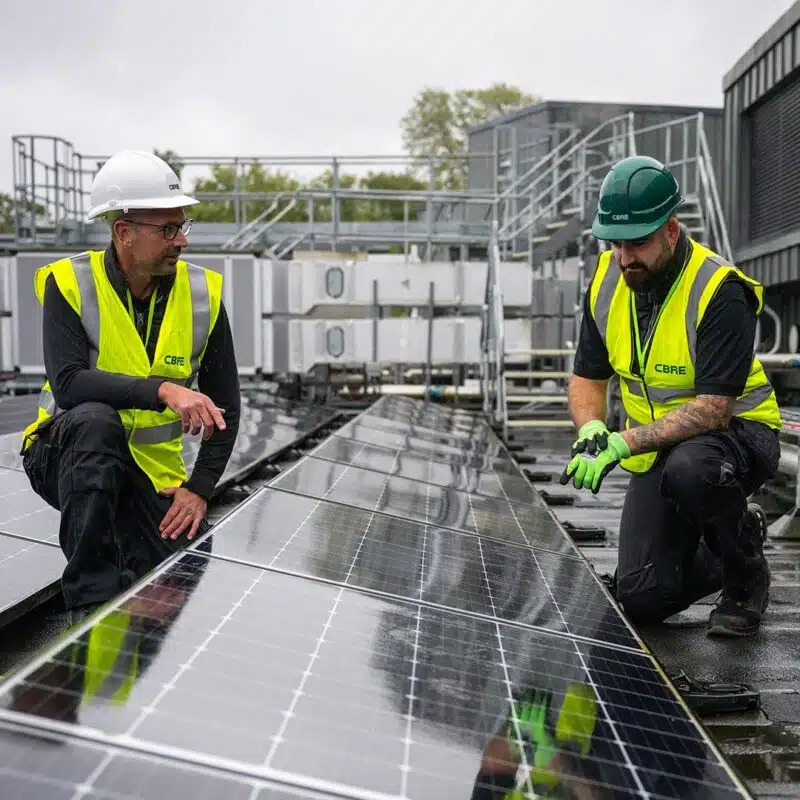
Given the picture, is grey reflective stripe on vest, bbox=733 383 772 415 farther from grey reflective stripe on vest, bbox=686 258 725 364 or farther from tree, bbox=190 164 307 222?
tree, bbox=190 164 307 222

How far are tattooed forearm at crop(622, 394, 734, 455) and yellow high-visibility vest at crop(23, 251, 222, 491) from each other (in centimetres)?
171

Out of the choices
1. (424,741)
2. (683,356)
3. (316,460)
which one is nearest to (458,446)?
(316,460)

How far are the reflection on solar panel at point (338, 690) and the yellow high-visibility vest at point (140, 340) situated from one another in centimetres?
60

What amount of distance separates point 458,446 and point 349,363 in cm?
557

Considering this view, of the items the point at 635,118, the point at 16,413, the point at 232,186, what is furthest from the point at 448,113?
the point at 16,413

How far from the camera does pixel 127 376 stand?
3.62 metres

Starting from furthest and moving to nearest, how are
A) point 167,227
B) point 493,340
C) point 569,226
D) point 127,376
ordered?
point 569,226 → point 493,340 → point 167,227 → point 127,376

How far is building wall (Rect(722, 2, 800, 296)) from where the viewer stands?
11.0 meters

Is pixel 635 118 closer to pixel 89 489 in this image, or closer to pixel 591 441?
pixel 591 441

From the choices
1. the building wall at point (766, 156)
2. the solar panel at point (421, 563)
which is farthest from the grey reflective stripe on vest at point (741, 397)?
the building wall at point (766, 156)

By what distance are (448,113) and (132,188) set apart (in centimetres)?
4972

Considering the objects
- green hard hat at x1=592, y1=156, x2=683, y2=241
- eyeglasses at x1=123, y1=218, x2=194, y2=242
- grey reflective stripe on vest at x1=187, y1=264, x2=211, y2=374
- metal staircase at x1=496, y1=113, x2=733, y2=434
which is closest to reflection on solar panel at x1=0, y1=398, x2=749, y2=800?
grey reflective stripe on vest at x1=187, y1=264, x2=211, y2=374

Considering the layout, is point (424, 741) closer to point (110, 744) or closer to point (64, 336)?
point (110, 744)

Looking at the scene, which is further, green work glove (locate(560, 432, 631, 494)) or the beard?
the beard
